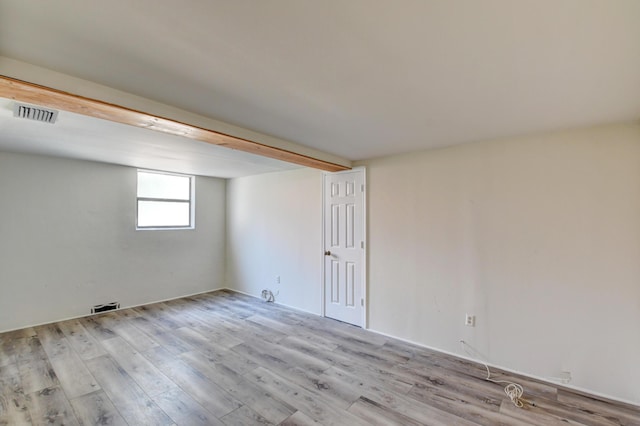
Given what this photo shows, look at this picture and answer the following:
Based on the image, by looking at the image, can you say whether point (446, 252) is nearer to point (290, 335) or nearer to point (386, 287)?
point (386, 287)

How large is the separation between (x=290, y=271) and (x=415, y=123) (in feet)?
10.9

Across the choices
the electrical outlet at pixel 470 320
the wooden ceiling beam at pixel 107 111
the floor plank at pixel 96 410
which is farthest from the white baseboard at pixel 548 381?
the floor plank at pixel 96 410

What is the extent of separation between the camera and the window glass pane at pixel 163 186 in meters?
5.00

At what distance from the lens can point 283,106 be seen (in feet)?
7.02

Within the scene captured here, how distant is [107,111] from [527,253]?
3.79 m

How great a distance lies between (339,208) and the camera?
423cm

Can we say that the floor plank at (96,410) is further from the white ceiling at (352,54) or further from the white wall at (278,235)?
the white wall at (278,235)

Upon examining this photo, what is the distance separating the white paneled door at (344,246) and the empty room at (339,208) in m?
0.04

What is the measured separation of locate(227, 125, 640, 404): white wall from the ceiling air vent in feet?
10.9

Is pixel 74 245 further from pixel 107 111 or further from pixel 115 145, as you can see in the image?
pixel 107 111

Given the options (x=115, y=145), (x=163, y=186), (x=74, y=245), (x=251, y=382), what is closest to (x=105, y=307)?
(x=74, y=245)

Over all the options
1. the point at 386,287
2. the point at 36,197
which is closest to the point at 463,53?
the point at 386,287

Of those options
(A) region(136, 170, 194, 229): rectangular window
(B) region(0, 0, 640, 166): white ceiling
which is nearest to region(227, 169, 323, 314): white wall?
(A) region(136, 170, 194, 229): rectangular window

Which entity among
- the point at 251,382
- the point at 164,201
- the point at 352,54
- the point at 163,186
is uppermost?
the point at 352,54
